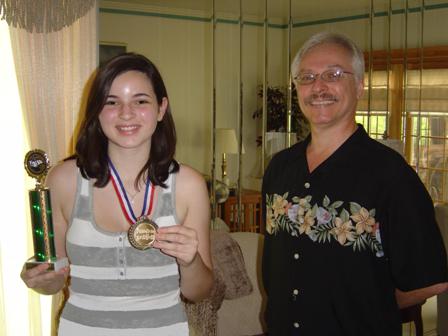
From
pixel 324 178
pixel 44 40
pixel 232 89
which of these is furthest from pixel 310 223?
pixel 232 89

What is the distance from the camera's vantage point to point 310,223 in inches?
64.2

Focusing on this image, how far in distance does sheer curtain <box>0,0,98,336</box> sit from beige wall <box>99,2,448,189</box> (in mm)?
4379

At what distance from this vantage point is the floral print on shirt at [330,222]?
156cm

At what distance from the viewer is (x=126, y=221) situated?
1401 mm

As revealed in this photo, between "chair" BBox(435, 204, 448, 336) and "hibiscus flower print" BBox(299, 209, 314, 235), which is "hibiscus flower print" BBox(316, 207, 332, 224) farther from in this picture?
"chair" BBox(435, 204, 448, 336)

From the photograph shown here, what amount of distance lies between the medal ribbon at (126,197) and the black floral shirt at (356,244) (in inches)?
18.4

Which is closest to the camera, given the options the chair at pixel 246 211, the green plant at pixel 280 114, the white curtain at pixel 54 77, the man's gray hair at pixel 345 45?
the man's gray hair at pixel 345 45

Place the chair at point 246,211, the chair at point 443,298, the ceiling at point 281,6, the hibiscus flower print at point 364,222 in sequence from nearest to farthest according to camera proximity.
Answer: the hibiscus flower print at point 364,222 < the chair at point 443,298 < the chair at point 246,211 < the ceiling at point 281,6

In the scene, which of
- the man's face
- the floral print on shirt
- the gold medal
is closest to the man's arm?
the floral print on shirt

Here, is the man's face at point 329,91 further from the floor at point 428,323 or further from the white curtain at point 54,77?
the floor at point 428,323

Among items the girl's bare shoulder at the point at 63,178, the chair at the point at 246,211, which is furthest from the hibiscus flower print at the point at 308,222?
the chair at the point at 246,211

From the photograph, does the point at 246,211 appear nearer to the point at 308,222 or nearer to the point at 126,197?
the point at 308,222

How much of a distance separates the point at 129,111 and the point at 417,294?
0.93 metres

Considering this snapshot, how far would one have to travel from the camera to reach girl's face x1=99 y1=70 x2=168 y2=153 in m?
1.36
